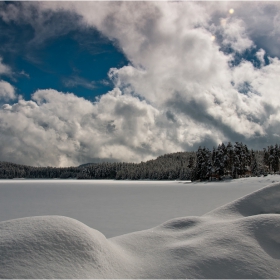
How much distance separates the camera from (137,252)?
18.4 ft

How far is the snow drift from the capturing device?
412cm

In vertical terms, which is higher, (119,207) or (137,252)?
(137,252)

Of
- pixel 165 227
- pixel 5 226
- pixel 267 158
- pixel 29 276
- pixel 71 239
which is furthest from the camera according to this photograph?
pixel 267 158

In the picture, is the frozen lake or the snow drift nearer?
the snow drift

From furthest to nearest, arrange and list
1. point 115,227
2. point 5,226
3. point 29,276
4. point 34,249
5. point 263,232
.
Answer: point 115,227, point 263,232, point 5,226, point 34,249, point 29,276

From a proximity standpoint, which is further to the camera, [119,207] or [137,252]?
[119,207]

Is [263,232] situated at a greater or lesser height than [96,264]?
greater

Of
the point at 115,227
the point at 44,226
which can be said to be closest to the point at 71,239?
the point at 44,226

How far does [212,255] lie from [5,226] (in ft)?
14.0

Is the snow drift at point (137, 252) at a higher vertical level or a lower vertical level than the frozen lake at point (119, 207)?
higher

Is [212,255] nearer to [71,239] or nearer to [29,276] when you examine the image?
[71,239]

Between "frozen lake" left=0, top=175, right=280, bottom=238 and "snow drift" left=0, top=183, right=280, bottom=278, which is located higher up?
"snow drift" left=0, top=183, right=280, bottom=278

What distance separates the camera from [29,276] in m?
3.72

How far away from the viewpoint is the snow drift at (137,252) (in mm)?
4117
